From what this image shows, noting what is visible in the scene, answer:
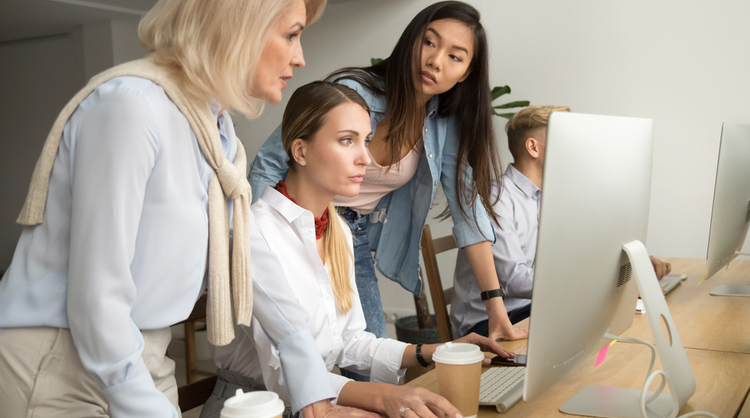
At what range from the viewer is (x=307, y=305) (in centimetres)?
121

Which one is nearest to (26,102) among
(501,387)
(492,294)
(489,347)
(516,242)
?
(516,242)

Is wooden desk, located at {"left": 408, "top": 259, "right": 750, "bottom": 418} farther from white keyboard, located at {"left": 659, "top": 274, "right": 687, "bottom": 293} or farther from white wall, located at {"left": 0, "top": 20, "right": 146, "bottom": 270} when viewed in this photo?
white wall, located at {"left": 0, "top": 20, "right": 146, "bottom": 270}

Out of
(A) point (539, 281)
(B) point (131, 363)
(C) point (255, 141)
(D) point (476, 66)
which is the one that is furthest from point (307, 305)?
(C) point (255, 141)

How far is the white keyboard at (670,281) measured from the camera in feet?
6.11

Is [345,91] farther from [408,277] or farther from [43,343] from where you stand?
[43,343]

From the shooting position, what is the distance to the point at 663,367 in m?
0.87

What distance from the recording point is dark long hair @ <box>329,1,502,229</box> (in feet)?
5.24

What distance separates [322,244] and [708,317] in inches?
40.5

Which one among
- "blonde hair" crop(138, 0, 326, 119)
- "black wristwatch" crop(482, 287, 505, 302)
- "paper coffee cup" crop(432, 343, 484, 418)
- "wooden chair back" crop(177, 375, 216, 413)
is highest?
"blonde hair" crop(138, 0, 326, 119)

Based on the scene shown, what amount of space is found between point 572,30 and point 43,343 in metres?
3.34

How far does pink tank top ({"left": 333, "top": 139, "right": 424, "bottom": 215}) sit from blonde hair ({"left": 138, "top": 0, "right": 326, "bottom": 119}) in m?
0.86

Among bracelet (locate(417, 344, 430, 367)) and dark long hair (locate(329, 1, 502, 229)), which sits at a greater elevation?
dark long hair (locate(329, 1, 502, 229))

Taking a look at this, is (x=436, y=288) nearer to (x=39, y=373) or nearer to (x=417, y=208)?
(x=417, y=208)

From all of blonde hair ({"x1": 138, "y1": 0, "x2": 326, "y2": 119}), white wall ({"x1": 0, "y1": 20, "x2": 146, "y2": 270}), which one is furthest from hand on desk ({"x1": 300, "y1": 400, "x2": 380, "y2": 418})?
white wall ({"x1": 0, "y1": 20, "x2": 146, "y2": 270})
